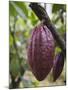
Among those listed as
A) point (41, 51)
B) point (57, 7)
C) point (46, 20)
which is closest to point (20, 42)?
point (41, 51)

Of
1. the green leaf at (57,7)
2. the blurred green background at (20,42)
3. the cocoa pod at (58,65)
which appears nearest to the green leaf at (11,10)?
the blurred green background at (20,42)

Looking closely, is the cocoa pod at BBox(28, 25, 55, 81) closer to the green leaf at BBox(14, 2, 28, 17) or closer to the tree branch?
the tree branch

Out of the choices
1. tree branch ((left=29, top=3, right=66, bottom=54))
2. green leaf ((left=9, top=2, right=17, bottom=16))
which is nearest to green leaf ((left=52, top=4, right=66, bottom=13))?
tree branch ((left=29, top=3, right=66, bottom=54))

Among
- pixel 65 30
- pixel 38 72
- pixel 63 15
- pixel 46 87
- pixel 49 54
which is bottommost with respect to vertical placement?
pixel 46 87

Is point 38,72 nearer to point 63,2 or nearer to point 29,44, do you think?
point 29,44

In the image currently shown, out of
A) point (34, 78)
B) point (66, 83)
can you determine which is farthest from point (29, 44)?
point (66, 83)
